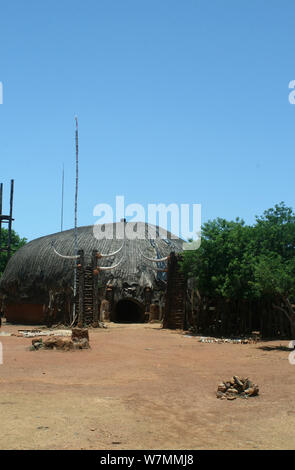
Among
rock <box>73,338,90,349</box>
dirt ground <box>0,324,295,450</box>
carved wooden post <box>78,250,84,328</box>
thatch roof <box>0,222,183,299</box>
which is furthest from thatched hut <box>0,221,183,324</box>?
dirt ground <box>0,324,295,450</box>

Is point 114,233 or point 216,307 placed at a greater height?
point 114,233

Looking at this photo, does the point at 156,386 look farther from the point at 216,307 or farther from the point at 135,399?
the point at 216,307

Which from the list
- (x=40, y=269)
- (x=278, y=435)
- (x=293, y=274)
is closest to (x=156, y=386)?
(x=278, y=435)

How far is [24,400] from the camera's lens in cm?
833

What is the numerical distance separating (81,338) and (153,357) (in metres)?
2.96

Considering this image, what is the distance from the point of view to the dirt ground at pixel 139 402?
623 cm

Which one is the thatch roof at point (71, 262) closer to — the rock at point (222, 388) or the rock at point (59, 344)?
the rock at point (59, 344)

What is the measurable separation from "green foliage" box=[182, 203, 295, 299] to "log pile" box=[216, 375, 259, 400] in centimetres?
1047

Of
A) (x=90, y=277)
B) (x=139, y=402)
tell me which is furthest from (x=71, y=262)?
(x=139, y=402)

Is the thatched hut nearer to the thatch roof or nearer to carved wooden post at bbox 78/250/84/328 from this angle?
the thatch roof

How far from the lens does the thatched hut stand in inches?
1241

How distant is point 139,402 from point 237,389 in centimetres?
208

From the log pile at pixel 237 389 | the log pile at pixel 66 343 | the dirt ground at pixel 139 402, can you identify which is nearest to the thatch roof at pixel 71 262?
the log pile at pixel 66 343

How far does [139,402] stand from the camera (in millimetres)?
8391
